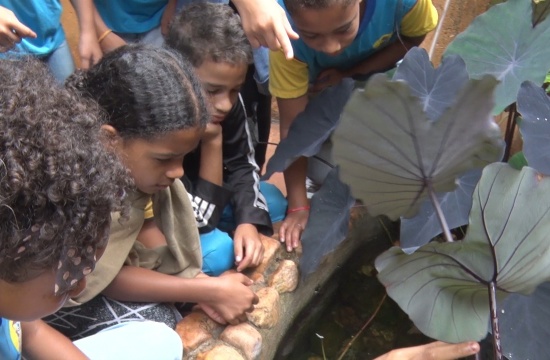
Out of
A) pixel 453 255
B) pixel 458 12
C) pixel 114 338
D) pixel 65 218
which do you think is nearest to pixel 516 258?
pixel 453 255

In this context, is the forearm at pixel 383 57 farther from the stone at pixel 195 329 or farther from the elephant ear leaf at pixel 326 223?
the stone at pixel 195 329

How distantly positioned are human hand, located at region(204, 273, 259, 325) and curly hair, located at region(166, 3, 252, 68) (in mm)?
608

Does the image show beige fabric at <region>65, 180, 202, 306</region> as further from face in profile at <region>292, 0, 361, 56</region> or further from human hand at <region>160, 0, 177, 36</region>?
human hand at <region>160, 0, 177, 36</region>

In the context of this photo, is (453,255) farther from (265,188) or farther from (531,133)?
(265,188)

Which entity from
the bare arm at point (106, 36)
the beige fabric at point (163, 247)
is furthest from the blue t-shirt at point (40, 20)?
the beige fabric at point (163, 247)

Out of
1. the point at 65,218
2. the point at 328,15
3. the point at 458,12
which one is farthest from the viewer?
the point at 458,12

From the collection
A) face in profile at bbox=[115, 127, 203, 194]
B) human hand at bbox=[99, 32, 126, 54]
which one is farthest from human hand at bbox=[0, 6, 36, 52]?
human hand at bbox=[99, 32, 126, 54]

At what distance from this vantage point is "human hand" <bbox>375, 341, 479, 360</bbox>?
0.99 m

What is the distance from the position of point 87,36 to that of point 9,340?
3.92 ft

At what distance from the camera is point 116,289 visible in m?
1.54

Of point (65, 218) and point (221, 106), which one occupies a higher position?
point (65, 218)

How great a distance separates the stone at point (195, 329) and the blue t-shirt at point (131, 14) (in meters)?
1.07

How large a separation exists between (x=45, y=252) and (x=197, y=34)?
1.10 m

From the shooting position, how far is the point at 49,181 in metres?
0.80
